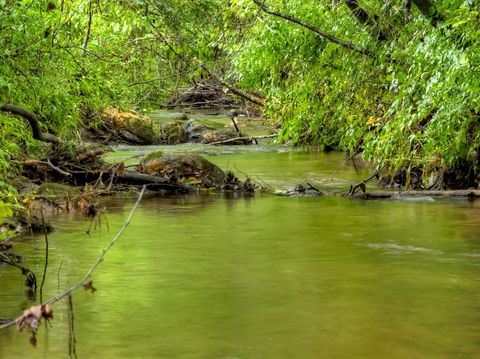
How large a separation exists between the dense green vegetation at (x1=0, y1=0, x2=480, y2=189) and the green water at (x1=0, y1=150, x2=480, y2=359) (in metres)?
1.17

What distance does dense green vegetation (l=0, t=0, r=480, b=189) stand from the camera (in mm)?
9922

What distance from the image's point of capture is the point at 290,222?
11969 mm

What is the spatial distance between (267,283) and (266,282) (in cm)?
5

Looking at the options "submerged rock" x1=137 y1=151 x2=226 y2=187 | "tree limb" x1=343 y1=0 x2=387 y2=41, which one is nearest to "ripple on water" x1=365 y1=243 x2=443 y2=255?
"tree limb" x1=343 y1=0 x2=387 y2=41

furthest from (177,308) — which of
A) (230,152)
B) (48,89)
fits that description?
(230,152)

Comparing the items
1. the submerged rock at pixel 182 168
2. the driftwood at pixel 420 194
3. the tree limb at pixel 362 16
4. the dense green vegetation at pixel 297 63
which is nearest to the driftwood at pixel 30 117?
the dense green vegetation at pixel 297 63

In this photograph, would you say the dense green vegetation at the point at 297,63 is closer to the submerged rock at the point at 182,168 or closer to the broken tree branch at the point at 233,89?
the broken tree branch at the point at 233,89

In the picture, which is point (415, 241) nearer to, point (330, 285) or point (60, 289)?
point (330, 285)

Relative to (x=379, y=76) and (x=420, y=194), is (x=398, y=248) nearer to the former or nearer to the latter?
(x=420, y=194)

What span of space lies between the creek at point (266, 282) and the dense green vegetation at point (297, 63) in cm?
115

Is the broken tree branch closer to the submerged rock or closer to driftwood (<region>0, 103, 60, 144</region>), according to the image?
the submerged rock

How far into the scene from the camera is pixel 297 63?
53.1 ft

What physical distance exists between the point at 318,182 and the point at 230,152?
20.9ft

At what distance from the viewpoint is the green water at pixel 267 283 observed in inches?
249
